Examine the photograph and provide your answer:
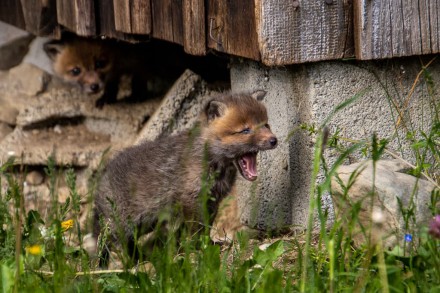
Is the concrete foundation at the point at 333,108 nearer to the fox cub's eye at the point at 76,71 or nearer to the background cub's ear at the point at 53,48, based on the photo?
the fox cub's eye at the point at 76,71

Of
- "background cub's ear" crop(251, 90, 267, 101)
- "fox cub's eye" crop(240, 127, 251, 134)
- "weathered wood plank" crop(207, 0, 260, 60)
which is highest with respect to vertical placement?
"weathered wood plank" crop(207, 0, 260, 60)

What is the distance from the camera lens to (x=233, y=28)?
199 inches

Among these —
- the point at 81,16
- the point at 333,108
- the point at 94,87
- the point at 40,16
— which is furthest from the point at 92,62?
the point at 333,108

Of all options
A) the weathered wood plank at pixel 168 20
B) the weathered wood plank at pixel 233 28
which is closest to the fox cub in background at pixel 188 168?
the weathered wood plank at pixel 233 28

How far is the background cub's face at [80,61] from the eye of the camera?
26.5 feet

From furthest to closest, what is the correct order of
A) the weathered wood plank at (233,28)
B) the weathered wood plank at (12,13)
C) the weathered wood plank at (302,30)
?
the weathered wood plank at (12,13)
the weathered wood plank at (233,28)
the weathered wood plank at (302,30)

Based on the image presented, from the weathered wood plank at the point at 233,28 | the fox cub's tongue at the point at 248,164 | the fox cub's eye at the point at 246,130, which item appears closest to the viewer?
the weathered wood plank at the point at 233,28

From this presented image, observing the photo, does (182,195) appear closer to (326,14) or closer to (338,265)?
(326,14)

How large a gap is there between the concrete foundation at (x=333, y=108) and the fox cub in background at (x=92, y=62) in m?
2.71

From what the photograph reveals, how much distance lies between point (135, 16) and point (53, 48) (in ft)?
7.75

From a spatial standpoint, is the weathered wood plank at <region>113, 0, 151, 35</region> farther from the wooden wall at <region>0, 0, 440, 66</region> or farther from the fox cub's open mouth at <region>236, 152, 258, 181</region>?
the fox cub's open mouth at <region>236, 152, 258, 181</region>

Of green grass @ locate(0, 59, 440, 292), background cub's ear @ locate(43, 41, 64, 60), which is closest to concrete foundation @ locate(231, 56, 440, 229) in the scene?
green grass @ locate(0, 59, 440, 292)

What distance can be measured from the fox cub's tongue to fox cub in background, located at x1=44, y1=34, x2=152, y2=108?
273 centimetres

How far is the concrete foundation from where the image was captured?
4941mm
